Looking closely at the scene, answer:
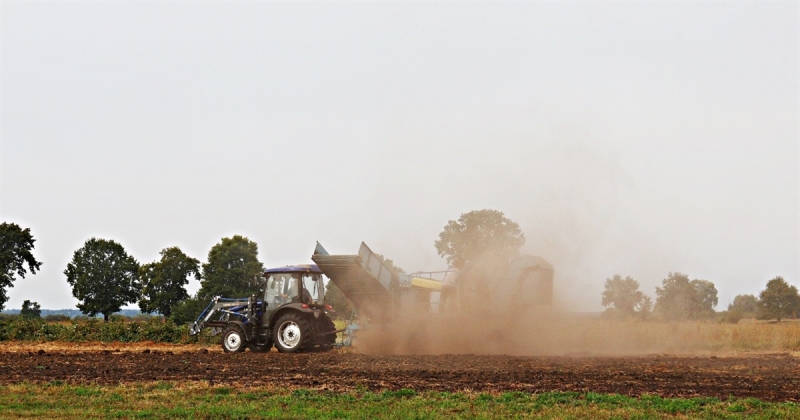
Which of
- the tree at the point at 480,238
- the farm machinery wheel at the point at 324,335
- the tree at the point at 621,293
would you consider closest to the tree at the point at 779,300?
the tree at the point at 621,293

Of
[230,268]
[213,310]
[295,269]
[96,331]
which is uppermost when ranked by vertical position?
[230,268]

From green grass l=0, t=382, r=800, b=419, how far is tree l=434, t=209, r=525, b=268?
14125mm

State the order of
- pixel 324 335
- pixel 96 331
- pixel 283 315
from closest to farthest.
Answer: pixel 283 315, pixel 324 335, pixel 96 331

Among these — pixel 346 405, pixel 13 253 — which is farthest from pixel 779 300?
pixel 13 253

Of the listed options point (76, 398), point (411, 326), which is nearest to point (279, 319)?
point (411, 326)

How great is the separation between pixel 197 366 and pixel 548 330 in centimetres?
1319

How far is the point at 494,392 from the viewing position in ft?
44.0

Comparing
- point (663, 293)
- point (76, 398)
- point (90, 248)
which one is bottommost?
point (76, 398)

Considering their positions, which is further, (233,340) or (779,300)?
(779,300)

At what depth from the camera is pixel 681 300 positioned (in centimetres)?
4638

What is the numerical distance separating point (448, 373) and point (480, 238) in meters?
17.7

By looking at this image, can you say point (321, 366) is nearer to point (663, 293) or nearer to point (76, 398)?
point (76, 398)

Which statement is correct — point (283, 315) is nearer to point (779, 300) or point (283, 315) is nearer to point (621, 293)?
point (621, 293)

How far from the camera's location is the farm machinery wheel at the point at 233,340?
2544 cm
